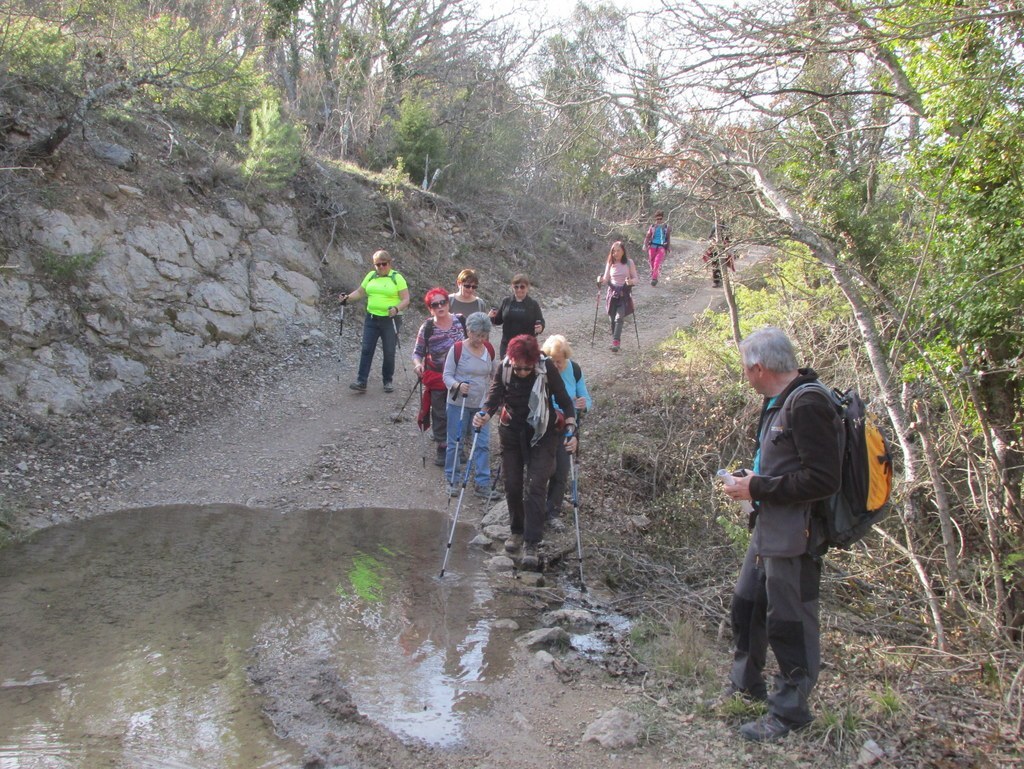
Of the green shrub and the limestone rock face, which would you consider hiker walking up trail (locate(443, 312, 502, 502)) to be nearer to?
the limestone rock face

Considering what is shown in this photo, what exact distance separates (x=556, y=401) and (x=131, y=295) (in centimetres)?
684

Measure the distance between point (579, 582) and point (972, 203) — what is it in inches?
160

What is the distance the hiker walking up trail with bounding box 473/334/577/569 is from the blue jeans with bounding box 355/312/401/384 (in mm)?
4061

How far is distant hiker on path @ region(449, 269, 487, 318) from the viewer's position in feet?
30.8

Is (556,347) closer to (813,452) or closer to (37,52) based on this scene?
(813,452)

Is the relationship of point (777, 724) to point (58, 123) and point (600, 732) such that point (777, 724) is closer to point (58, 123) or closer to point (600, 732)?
point (600, 732)

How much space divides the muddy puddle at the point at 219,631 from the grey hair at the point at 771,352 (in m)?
2.48

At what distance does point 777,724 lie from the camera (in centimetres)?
395

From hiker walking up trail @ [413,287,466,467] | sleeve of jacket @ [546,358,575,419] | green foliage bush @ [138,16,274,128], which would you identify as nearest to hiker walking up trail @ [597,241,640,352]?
hiker walking up trail @ [413,287,466,467]

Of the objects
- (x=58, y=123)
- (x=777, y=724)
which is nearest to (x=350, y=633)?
(x=777, y=724)

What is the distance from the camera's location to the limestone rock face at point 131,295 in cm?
925

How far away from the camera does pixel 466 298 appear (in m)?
9.56

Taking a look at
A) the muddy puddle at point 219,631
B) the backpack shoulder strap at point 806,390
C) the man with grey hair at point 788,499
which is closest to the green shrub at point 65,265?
the muddy puddle at point 219,631

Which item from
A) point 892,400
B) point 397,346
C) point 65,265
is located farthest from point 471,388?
point 65,265
